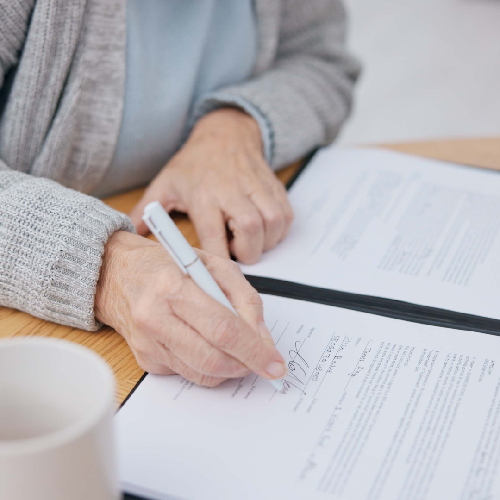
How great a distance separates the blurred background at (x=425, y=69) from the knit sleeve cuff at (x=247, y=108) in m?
1.38

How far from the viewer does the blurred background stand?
2357mm

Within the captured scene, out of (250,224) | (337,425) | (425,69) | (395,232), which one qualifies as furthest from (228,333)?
(425,69)

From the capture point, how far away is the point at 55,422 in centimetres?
36

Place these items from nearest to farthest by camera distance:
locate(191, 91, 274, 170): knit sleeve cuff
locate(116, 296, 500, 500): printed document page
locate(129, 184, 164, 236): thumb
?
locate(116, 296, 500, 500): printed document page
locate(129, 184, 164, 236): thumb
locate(191, 91, 274, 170): knit sleeve cuff

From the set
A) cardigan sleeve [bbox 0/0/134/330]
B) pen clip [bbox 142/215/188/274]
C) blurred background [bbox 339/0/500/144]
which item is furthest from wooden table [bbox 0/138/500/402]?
blurred background [bbox 339/0/500/144]

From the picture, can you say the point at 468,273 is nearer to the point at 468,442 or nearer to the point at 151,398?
the point at 468,442

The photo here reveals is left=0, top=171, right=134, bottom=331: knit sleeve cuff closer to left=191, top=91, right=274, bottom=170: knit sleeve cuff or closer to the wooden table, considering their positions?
the wooden table

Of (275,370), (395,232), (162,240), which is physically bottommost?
(395,232)

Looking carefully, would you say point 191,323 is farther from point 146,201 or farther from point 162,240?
point 146,201

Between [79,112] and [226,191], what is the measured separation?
22 cm

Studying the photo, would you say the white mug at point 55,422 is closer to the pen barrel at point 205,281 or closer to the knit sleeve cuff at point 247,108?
the pen barrel at point 205,281

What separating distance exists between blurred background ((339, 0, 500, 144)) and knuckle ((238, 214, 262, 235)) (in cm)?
162

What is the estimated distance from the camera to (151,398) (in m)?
0.49

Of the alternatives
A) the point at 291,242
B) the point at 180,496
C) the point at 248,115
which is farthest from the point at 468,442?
the point at 248,115
